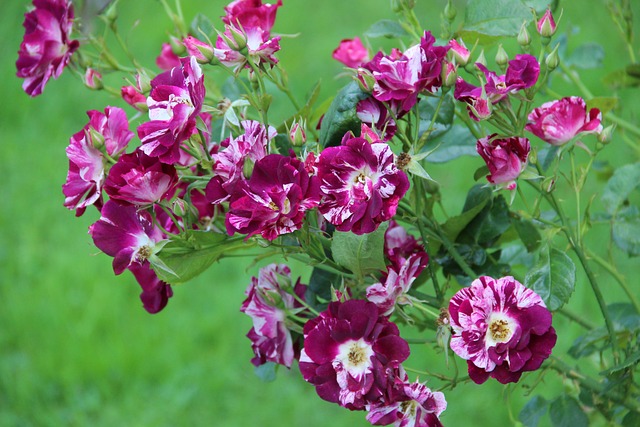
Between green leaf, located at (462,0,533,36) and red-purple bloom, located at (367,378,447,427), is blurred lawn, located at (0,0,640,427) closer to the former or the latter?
green leaf, located at (462,0,533,36)

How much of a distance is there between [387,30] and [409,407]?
1.21 ft

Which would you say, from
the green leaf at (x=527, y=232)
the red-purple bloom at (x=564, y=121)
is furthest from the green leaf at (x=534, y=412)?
the red-purple bloom at (x=564, y=121)

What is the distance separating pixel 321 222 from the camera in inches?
Answer: 24.2

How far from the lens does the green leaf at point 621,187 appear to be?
83cm

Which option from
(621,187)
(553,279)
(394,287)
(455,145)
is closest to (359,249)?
(394,287)

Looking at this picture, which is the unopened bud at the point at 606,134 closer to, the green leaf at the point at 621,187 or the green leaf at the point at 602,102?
the green leaf at the point at 602,102

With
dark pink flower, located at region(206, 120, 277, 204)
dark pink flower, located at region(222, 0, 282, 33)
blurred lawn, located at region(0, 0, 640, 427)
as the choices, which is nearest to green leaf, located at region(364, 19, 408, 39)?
dark pink flower, located at region(222, 0, 282, 33)

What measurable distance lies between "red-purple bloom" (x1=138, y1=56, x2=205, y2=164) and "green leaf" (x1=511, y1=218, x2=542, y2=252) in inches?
11.6

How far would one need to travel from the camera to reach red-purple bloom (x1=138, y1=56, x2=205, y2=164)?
0.55 meters

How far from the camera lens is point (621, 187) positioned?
838 mm

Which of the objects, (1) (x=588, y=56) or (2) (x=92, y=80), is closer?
(2) (x=92, y=80)

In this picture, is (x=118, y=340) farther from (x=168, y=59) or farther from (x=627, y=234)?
(x=627, y=234)

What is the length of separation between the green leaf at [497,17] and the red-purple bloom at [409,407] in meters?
0.29

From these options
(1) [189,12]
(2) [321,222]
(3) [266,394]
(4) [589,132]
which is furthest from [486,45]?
(1) [189,12]
